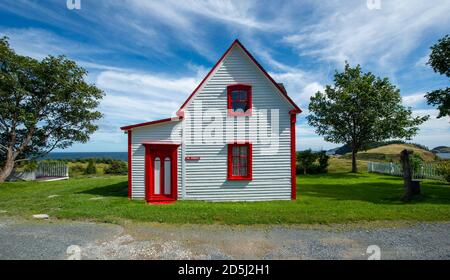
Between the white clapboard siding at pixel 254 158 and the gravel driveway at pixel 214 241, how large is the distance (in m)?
4.19

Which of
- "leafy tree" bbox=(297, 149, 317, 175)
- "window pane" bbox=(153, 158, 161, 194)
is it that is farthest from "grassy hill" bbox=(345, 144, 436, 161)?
"window pane" bbox=(153, 158, 161, 194)

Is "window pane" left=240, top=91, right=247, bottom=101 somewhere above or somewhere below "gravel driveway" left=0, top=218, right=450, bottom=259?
above

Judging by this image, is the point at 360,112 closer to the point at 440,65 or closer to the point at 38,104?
the point at 440,65

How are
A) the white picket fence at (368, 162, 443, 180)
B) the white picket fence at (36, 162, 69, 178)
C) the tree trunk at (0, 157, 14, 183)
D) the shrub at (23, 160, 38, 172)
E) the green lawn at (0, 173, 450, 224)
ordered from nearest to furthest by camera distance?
the green lawn at (0, 173, 450, 224) → the white picket fence at (368, 162, 443, 180) → the tree trunk at (0, 157, 14, 183) → the shrub at (23, 160, 38, 172) → the white picket fence at (36, 162, 69, 178)

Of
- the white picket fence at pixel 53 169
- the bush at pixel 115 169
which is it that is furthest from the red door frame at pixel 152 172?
the bush at pixel 115 169

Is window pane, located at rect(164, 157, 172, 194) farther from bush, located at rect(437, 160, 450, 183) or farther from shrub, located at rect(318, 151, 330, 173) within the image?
shrub, located at rect(318, 151, 330, 173)

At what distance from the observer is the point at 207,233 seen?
7246mm

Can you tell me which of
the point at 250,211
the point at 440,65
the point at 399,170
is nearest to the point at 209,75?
the point at 250,211

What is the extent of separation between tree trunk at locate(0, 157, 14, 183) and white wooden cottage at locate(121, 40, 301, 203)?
16.8 m

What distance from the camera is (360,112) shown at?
2655 cm

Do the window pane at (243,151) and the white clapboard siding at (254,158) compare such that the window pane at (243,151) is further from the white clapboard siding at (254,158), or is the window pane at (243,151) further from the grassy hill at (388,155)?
the grassy hill at (388,155)

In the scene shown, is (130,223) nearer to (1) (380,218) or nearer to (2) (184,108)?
(2) (184,108)

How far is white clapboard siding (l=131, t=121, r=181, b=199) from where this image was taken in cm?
1203

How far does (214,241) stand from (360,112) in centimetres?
2658
